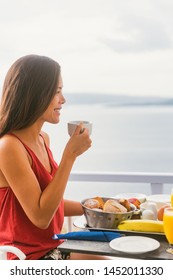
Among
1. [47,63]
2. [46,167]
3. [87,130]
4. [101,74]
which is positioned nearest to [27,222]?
[46,167]

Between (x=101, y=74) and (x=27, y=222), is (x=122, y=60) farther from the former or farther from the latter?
(x=27, y=222)

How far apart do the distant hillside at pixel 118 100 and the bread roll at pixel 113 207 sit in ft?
3.63

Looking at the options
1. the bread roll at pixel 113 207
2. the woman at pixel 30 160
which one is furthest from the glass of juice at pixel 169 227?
the woman at pixel 30 160

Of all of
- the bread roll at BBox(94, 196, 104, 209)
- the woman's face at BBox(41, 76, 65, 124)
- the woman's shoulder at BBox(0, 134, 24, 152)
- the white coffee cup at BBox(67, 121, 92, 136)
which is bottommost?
the bread roll at BBox(94, 196, 104, 209)

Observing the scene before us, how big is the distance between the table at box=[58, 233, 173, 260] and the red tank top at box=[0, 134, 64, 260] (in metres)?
0.20

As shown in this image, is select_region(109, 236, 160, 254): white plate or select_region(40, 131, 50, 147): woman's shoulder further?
select_region(40, 131, 50, 147): woman's shoulder

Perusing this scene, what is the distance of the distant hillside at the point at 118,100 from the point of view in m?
2.31

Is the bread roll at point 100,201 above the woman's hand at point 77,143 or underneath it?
underneath

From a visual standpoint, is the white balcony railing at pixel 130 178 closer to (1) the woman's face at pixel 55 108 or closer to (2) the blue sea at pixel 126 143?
(2) the blue sea at pixel 126 143

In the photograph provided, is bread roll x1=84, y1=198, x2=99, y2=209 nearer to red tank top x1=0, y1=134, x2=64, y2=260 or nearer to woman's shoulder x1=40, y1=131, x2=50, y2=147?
red tank top x1=0, y1=134, x2=64, y2=260

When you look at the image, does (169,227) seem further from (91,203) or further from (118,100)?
(118,100)

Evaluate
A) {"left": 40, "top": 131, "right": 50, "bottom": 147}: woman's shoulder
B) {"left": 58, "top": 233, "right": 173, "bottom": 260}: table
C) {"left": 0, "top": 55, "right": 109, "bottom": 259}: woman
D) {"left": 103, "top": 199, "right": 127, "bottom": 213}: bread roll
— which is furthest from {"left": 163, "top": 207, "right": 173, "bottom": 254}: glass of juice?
{"left": 40, "top": 131, "right": 50, "bottom": 147}: woman's shoulder

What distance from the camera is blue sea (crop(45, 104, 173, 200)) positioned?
2.22 meters

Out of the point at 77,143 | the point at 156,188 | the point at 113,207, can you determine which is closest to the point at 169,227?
the point at 113,207
